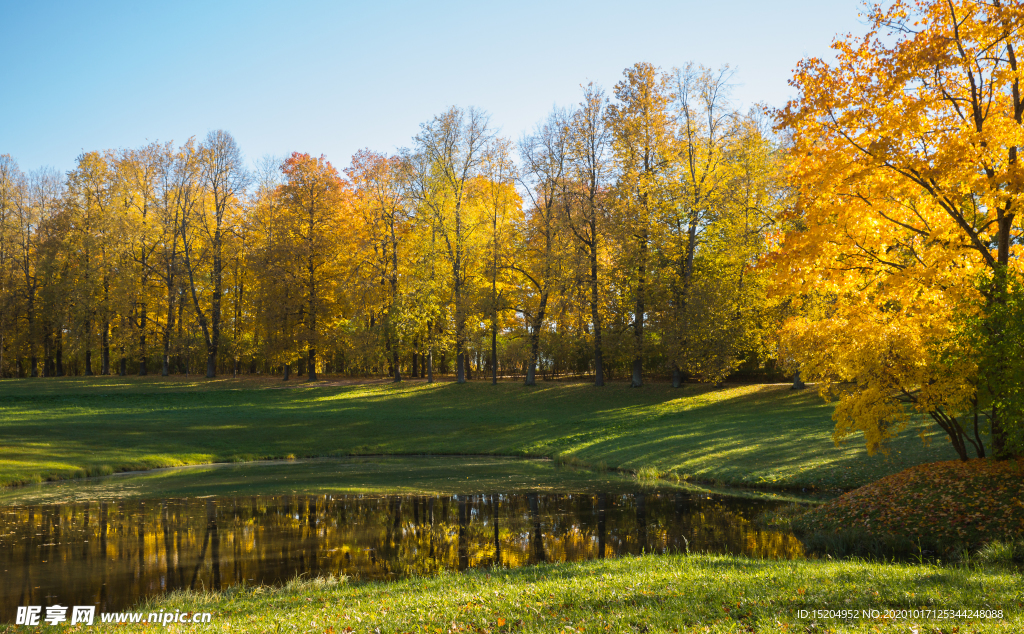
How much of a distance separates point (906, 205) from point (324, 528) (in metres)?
13.4

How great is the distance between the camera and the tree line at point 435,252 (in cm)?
3409

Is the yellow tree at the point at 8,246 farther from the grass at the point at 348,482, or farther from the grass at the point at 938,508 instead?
the grass at the point at 938,508

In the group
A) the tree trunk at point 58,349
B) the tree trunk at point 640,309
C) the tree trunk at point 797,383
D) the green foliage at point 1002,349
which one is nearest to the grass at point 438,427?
the tree trunk at point 797,383

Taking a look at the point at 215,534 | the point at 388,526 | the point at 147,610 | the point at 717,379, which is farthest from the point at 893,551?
the point at 717,379

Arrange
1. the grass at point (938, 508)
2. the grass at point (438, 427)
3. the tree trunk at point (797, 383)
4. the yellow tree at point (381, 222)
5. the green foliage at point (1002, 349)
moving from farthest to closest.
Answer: the yellow tree at point (381, 222)
the tree trunk at point (797, 383)
the grass at point (438, 427)
the grass at point (938, 508)
the green foliage at point (1002, 349)

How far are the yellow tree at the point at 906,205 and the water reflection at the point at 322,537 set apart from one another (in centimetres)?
353

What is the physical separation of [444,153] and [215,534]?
31.3 metres

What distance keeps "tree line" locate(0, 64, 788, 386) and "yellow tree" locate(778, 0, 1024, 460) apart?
1731cm

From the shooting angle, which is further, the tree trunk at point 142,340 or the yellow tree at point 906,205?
the tree trunk at point 142,340

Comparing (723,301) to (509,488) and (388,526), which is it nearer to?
(509,488)

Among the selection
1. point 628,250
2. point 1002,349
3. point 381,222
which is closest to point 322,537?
point 1002,349

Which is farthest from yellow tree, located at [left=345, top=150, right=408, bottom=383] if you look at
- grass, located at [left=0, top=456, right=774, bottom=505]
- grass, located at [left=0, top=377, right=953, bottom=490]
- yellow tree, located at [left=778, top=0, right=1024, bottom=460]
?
yellow tree, located at [left=778, top=0, right=1024, bottom=460]

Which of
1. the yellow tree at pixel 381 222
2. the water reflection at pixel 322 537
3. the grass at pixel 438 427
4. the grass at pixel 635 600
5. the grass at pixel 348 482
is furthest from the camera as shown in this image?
the yellow tree at pixel 381 222

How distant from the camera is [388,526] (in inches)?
537
